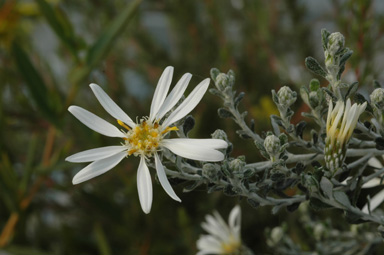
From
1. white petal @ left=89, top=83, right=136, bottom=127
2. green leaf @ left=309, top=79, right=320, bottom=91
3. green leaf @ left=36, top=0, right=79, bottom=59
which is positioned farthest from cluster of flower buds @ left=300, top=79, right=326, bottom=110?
green leaf @ left=36, top=0, right=79, bottom=59

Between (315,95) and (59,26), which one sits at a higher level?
(59,26)

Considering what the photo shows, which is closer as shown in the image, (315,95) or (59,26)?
(315,95)

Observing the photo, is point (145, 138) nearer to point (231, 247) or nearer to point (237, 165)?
point (237, 165)

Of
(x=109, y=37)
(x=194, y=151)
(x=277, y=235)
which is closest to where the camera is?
(x=194, y=151)

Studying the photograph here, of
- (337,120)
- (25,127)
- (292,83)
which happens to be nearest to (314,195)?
(337,120)

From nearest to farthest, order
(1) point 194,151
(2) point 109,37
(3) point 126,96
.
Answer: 1. (1) point 194,151
2. (2) point 109,37
3. (3) point 126,96

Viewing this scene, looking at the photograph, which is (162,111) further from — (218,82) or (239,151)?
(239,151)

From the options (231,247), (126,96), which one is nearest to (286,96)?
(231,247)
